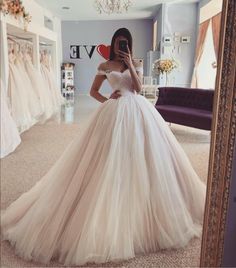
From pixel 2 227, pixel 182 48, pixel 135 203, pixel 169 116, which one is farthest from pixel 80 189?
pixel 182 48

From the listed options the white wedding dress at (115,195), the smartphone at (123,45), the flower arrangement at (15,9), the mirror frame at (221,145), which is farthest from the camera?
the white wedding dress at (115,195)

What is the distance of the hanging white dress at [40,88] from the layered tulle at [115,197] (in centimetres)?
19

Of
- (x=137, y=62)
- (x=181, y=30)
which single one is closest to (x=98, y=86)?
(x=137, y=62)

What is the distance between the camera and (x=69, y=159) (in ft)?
4.09

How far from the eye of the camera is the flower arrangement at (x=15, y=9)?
0.95 m

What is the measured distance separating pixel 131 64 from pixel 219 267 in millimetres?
868

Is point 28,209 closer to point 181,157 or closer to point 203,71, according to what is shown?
point 181,157

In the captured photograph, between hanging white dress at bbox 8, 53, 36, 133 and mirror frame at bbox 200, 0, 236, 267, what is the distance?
2.52ft

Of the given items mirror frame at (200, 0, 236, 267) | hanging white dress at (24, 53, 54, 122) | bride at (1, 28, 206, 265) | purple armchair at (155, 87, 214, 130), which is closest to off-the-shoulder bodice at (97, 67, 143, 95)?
bride at (1, 28, 206, 265)

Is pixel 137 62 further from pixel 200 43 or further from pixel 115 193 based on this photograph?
pixel 115 193

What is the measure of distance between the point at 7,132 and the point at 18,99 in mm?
148

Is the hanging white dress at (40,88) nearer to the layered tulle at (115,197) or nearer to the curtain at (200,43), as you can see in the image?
the layered tulle at (115,197)

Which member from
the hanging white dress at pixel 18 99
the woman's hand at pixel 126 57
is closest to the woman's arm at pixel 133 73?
the woman's hand at pixel 126 57

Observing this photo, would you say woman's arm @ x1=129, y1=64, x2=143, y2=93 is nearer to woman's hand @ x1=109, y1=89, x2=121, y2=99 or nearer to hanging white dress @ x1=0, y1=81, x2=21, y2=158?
woman's hand @ x1=109, y1=89, x2=121, y2=99
